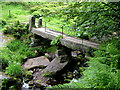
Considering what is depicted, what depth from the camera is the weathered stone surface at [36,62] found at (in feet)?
19.7

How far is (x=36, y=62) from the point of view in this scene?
20.4 ft

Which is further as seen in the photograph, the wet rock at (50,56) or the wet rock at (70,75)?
the wet rock at (50,56)

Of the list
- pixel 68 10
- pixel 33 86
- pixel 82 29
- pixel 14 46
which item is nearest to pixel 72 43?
pixel 33 86

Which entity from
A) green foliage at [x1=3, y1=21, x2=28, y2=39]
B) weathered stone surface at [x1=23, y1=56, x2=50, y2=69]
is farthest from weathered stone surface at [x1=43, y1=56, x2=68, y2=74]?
green foliage at [x1=3, y1=21, x2=28, y2=39]

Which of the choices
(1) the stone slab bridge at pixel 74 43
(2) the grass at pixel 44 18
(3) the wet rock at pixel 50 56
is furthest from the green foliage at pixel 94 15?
(3) the wet rock at pixel 50 56

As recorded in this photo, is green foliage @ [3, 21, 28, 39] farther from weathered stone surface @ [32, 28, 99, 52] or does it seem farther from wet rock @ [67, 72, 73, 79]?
wet rock @ [67, 72, 73, 79]

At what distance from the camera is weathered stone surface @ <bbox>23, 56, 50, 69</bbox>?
6.01 m

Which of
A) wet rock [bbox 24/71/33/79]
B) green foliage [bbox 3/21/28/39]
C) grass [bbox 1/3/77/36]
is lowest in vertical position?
wet rock [bbox 24/71/33/79]

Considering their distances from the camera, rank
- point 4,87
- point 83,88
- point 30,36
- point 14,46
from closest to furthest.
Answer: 1. point 83,88
2. point 4,87
3. point 14,46
4. point 30,36

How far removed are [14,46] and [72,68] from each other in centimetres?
286

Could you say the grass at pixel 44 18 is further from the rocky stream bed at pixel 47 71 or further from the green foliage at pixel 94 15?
the rocky stream bed at pixel 47 71

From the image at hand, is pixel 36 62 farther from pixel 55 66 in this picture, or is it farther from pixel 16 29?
pixel 16 29

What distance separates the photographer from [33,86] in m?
5.00

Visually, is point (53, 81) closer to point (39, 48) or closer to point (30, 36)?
point (39, 48)
